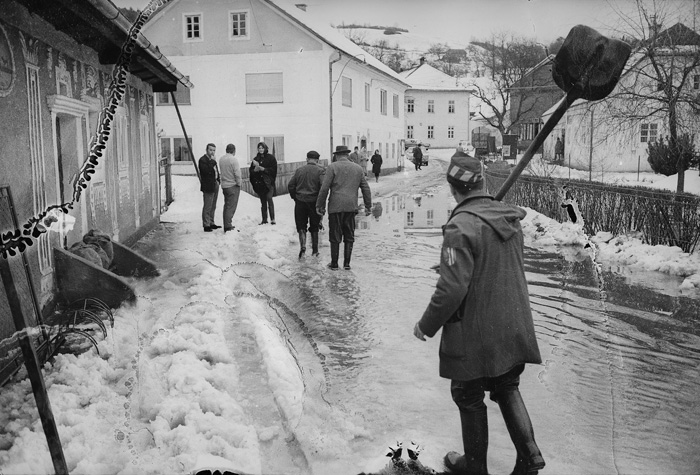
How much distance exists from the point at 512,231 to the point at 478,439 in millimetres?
1129

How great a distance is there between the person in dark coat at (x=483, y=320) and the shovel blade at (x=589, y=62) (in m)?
1.00

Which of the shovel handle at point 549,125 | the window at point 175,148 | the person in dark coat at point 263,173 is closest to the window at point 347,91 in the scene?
the window at point 175,148

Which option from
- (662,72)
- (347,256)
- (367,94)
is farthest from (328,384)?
(367,94)

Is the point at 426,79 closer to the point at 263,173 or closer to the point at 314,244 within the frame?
the point at 263,173

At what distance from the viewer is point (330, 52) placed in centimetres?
3003

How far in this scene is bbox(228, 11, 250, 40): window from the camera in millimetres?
30125

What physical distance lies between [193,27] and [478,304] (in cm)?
2978

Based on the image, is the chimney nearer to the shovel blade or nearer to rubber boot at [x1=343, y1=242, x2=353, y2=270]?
rubber boot at [x1=343, y1=242, x2=353, y2=270]

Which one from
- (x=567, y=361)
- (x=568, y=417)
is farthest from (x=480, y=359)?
(x=567, y=361)

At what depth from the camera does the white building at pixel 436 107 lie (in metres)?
47.2

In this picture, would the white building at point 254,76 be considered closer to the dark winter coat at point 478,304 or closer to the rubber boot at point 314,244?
the rubber boot at point 314,244

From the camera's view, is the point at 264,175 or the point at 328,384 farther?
the point at 264,175

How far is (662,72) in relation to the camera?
15.5 m

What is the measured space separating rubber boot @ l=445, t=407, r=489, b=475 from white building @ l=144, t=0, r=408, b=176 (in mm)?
26885
